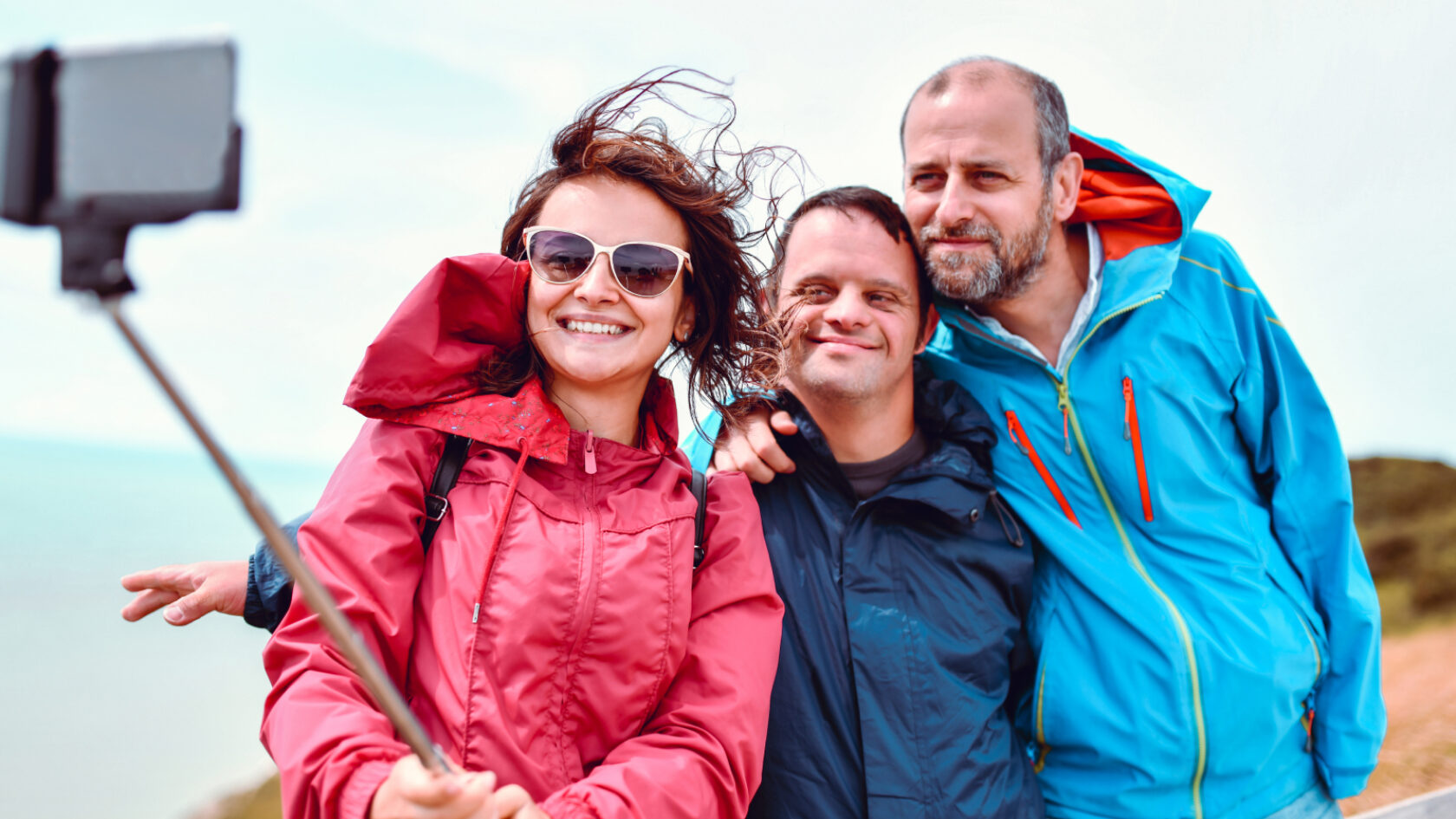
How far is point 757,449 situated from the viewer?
258 cm

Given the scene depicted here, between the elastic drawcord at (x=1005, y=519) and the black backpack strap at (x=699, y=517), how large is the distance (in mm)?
935

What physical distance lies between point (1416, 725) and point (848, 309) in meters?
5.91

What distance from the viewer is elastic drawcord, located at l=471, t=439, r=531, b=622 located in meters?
1.76

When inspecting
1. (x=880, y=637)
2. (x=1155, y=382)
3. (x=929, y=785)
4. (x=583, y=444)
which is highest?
(x=1155, y=382)

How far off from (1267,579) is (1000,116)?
170 centimetres

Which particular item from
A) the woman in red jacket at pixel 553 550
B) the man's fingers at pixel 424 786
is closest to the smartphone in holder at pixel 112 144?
the man's fingers at pixel 424 786

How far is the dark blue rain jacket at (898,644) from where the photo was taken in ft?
7.41

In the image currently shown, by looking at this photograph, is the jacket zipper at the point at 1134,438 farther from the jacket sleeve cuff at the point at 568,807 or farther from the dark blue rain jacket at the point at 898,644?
the jacket sleeve cuff at the point at 568,807

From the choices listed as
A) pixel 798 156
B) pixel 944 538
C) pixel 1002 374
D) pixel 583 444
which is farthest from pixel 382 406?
pixel 1002 374

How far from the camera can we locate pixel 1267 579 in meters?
2.68

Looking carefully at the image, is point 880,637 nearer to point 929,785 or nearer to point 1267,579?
point 929,785

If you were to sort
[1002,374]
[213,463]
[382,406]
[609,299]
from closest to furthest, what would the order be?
[213,463], [382,406], [609,299], [1002,374]

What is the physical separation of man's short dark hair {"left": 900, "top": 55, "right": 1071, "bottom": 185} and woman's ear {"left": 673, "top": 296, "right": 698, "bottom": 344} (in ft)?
4.42

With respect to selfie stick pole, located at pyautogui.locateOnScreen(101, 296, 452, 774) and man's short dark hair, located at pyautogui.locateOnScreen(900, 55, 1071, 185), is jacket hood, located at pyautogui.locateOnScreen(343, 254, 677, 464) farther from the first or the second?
man's short dark hair, located at pyautogui.locateOnScreen(900, 55, 1071, 185)
